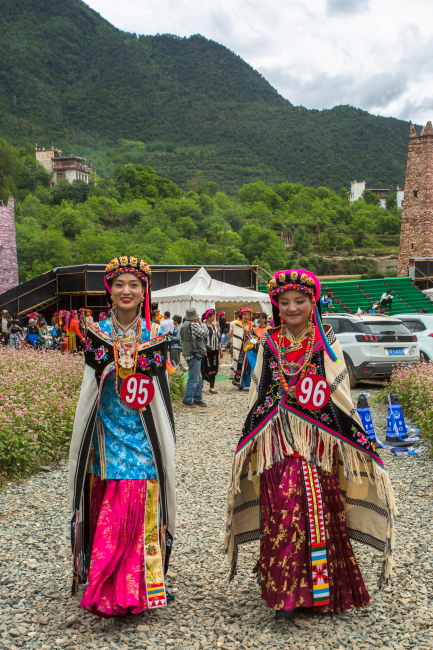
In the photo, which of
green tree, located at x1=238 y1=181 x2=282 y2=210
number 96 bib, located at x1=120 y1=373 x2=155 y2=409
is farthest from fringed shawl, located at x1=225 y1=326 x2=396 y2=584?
green tree, located at x1=238 y1=181 x2=282 y2=210

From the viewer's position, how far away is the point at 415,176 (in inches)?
1950

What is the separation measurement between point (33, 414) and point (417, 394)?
17.3 feet

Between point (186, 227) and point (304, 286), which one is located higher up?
point (186, 227)

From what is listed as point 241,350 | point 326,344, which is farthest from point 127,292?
point 241,350

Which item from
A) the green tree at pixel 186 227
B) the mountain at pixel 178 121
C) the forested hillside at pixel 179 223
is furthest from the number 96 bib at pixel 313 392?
the mountain at pixel 178 121

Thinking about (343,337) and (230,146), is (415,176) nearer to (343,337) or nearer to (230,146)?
(343,337)

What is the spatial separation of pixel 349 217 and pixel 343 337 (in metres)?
102

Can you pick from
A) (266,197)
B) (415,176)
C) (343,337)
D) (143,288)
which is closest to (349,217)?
(266,197)

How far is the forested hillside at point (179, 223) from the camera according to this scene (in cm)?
5772

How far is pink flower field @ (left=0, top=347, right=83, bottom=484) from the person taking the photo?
6387 millimetres

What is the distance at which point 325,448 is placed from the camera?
12.1 feet

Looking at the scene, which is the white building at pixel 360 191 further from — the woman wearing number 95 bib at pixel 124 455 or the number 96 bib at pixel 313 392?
the number 96 bib at pixel 313 392

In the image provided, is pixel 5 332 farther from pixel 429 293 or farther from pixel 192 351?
pixel 429 293

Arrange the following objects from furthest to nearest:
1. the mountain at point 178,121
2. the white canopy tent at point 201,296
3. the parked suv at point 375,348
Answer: the mountain at point 178,121
the white canopy tent at point 201,296
the parked suv at point 375,348
